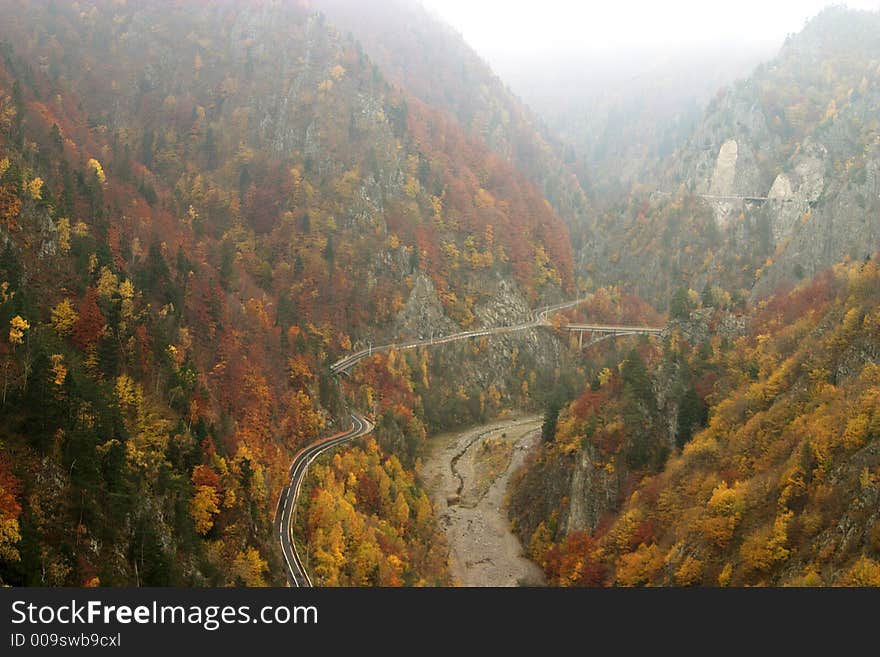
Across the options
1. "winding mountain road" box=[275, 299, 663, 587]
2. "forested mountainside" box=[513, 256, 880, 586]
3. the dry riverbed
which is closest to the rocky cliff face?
"winding mountain road" box=[275, 299, 663, 587]

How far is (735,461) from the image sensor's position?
171 ft

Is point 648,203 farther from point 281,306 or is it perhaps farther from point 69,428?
point 69,428

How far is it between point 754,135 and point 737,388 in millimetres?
115892

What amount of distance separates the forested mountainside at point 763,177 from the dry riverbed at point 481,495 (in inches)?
2182

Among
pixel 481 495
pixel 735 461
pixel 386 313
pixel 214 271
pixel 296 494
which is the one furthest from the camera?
pixel 386 313

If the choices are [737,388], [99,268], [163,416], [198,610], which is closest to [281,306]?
[99,268]

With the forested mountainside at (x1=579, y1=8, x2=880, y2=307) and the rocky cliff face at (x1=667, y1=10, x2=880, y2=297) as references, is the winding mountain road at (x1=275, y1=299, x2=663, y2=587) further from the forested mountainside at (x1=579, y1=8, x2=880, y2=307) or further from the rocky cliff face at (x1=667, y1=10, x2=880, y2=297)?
the rocky cliff face at (x1=667, y1=10, x2=880, y2=297)

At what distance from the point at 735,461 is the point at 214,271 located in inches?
2530

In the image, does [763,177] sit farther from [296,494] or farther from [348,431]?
[296,494]

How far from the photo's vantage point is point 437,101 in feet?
624

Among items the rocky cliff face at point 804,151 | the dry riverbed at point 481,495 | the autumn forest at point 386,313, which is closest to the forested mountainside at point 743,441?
the autumn forest at point 386,313

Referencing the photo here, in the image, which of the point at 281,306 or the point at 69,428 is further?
the point at 281,306

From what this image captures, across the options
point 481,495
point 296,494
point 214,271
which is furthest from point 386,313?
point 296,494

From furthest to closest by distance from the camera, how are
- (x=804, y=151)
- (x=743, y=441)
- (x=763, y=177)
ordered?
(x=763, y=177) → (x=804, y=151) → (x=743, y=441)
